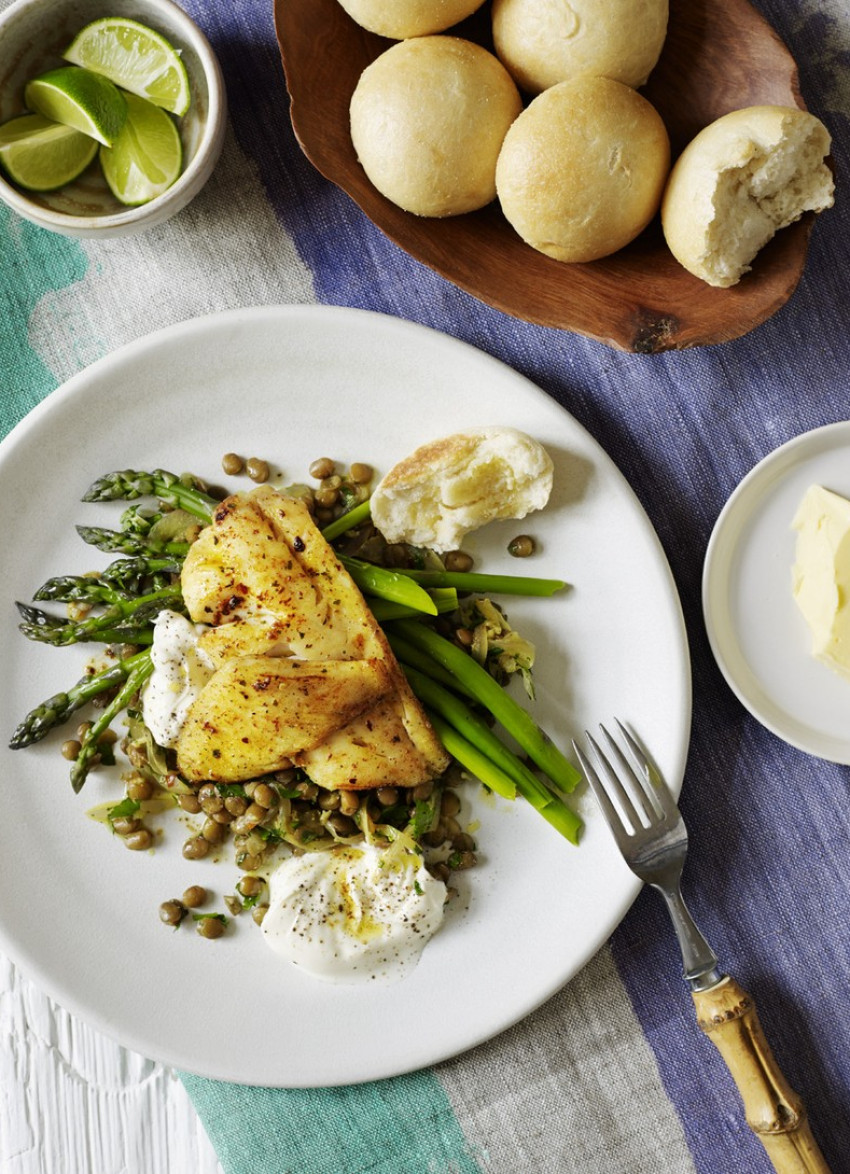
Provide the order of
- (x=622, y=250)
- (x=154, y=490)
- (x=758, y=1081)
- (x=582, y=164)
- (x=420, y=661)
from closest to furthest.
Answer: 1. (x=582, y=164)
2. (x=622, y=250)
3. (x=758, y=1081)
4. (x=420, y=661)
5. (x=154, y=490)

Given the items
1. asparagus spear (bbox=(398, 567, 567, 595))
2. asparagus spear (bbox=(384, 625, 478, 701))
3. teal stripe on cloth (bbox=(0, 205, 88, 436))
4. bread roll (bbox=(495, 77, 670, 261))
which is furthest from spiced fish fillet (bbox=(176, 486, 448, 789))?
bread roll (bbox=(495, 77, 670, 261))

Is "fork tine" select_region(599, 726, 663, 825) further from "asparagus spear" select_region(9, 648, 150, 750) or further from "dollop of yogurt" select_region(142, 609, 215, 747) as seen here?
"asparagus spear" select_region(9, 648, 150, 750)

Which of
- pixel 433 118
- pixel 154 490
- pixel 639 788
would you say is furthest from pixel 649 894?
pixel 433 118

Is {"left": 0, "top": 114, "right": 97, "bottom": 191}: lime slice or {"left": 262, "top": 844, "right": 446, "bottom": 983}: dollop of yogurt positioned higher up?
{"left": 0, "top": 114, "right": 97, "bottom": 191}: lime slice

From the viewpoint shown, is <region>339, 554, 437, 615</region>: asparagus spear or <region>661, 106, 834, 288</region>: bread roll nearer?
<region>661, 106, 834, 288</region>: bread roll

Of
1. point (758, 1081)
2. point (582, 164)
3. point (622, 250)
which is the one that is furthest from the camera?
point (758, 1081)

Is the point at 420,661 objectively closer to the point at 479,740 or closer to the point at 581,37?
the point at 479,740

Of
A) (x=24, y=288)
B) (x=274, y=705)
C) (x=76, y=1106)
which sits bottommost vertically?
(x=76, y=1106)

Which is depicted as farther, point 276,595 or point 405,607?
point 405,607
